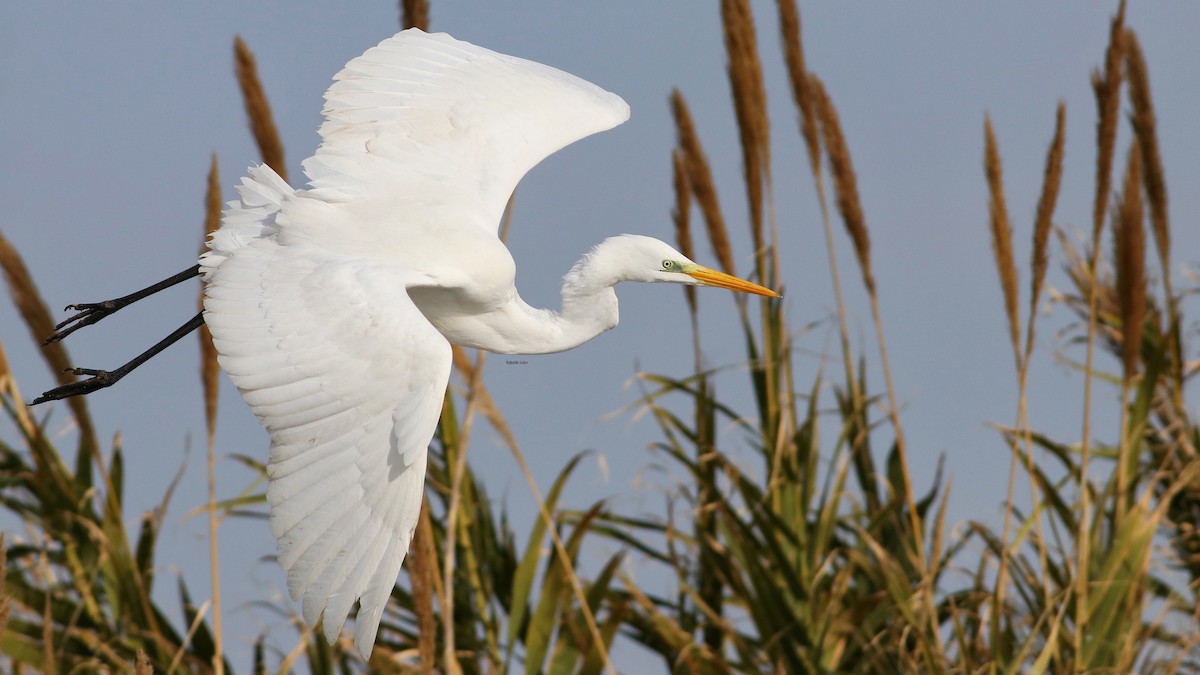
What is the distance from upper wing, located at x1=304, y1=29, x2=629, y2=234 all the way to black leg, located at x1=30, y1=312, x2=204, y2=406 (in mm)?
419

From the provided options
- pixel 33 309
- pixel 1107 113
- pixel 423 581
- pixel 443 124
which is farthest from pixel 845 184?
pixel 33 309

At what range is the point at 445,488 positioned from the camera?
11.0ft

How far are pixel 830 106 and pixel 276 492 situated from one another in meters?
1.79

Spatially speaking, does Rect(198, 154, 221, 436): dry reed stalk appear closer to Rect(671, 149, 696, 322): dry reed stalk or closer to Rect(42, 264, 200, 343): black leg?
Rect(42, 264, 200, 343): black leg

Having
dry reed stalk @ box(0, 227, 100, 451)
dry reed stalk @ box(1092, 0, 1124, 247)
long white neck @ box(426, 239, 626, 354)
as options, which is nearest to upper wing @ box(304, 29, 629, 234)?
long white neck @ box(426, 239, 626, 354)

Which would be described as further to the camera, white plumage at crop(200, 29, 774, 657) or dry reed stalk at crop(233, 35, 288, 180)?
dry reed stalk at crop(233, 35, 288, 180)

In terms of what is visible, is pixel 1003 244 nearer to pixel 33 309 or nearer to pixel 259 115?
pixel 259 115

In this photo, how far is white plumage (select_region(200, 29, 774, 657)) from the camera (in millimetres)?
2207

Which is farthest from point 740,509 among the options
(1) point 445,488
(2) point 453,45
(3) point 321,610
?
(3) point 321,610

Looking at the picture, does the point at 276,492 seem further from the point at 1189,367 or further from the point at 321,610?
the point at 1189,367

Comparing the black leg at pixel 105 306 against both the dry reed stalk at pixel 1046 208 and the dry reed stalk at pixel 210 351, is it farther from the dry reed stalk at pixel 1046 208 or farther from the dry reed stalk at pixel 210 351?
the dry reed stalk at pixel 1046 208

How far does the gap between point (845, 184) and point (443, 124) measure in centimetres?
91

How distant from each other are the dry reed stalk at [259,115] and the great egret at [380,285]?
0.37 ft

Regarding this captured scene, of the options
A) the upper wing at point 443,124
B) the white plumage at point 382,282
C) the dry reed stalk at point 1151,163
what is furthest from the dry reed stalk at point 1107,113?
the upper wing at point 443,124
